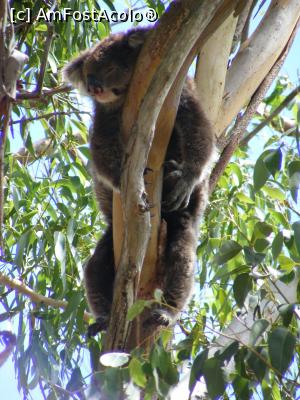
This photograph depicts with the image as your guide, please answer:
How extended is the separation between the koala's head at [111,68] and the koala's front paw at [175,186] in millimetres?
539

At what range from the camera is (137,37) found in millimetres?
2939

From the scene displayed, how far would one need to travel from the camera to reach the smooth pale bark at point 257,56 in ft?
9.86

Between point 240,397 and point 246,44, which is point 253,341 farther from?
point 246,44

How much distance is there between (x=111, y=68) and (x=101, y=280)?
0.91 metres

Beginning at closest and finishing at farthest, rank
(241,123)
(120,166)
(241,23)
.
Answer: (120,166) → (241,123) → (241,23)

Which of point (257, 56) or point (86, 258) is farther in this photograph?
point (86, 258)

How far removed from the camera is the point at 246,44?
10.3 feet

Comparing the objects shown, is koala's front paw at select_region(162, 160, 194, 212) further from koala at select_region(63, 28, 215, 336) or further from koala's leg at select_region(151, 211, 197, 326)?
koala's leg at select_region(151, 211, 197, 326)

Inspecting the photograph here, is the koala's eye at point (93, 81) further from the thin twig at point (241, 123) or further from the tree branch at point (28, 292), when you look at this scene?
the tree branch at point (28, 292)

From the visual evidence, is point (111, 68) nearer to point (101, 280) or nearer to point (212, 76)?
point (212, 76)

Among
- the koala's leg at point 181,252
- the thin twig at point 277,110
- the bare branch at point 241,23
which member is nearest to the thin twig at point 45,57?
the koala's leg at point 181,252

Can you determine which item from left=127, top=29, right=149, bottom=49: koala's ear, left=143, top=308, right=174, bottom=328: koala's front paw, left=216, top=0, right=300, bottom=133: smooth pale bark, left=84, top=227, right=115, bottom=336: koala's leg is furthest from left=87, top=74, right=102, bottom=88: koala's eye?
left=143, top=308, right=174, bottom=328: koala's front paw

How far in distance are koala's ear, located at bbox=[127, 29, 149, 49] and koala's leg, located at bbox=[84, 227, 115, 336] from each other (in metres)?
0.81

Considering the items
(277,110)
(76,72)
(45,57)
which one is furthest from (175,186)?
(76,72)
